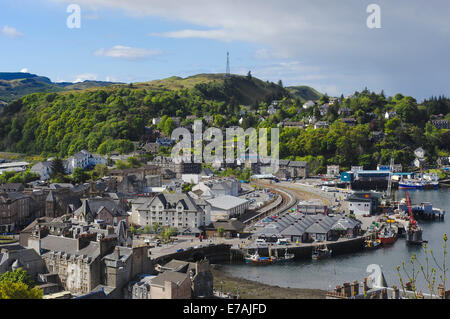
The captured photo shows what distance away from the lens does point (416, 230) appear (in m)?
31.5

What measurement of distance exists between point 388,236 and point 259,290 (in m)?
13.0

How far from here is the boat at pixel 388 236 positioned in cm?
3109

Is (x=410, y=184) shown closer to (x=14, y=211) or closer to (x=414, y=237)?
(x=414, y=237)

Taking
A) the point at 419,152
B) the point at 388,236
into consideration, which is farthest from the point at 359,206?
the point at 419,152

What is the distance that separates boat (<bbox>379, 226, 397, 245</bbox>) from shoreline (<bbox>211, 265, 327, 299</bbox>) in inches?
434

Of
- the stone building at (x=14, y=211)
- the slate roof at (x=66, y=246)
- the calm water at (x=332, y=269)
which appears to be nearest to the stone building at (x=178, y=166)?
the stone building at (x=14, y=211)

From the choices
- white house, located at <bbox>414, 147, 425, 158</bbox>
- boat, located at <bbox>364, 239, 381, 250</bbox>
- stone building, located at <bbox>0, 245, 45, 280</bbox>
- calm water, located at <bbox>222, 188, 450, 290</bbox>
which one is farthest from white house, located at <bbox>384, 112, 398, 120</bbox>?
stone building, located at <bbox>0, 245, 45, 280</bbox>

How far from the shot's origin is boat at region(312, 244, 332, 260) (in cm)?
2773

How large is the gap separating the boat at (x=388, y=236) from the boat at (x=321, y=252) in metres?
4.46

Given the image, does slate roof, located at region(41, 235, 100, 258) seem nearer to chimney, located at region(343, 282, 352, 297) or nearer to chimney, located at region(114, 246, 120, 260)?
chimney, located at region(114, 246, 120, 260)

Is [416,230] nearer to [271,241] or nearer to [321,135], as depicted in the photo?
[271,241]

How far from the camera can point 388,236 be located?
31469 mm
